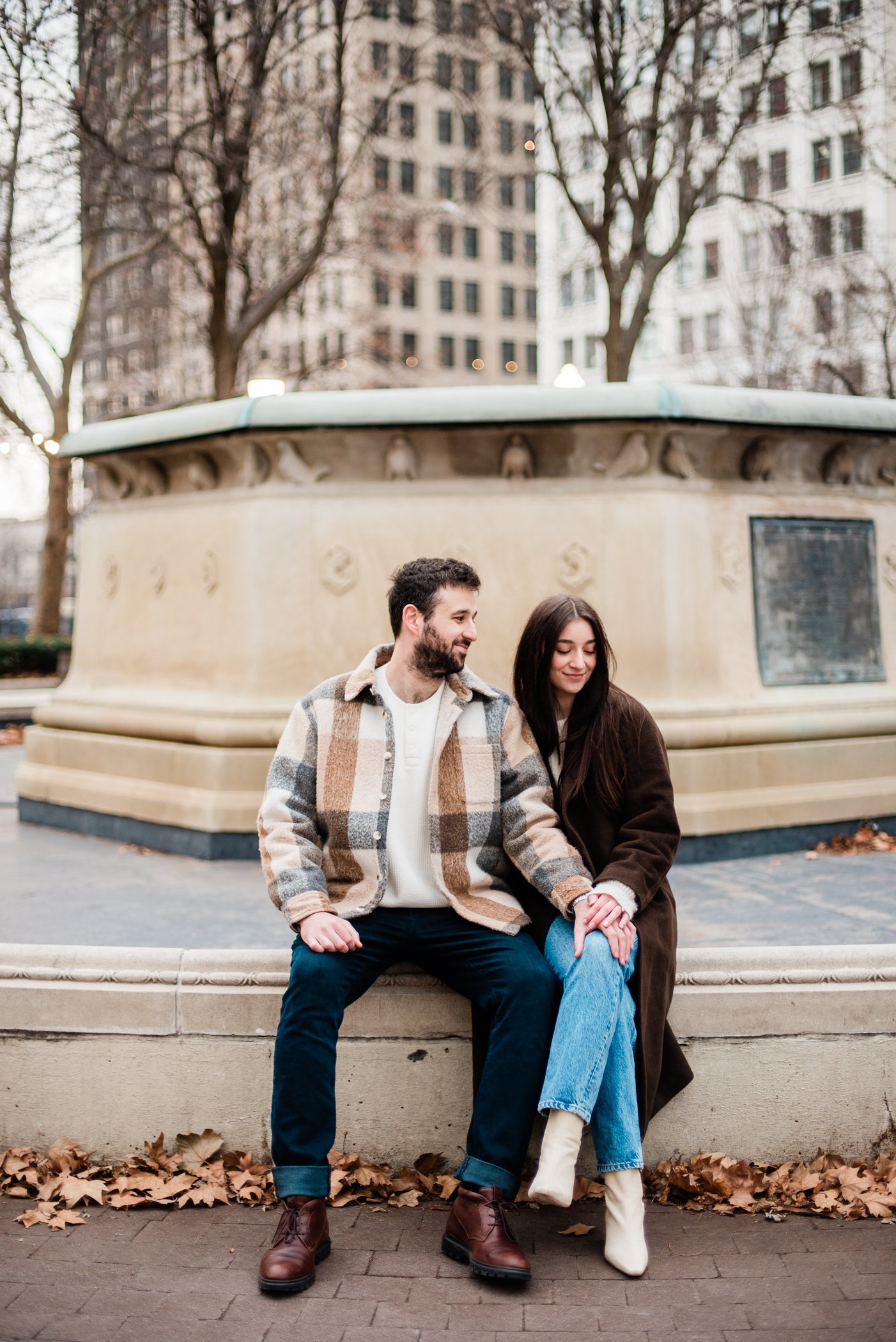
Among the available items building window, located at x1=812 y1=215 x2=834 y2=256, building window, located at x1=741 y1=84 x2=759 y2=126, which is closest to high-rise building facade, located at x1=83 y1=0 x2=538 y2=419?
building window, located at x1=741 y1=84 x2=759 y2=126

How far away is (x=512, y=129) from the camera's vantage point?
63.2 ft

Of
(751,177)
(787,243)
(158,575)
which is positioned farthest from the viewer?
(751,177)

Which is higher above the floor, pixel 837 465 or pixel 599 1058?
pixel 837 465

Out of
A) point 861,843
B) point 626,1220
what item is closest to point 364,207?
point 861,843

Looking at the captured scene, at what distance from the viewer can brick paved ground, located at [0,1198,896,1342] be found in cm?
301

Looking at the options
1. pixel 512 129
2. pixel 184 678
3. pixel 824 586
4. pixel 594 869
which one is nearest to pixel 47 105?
pixel 512 129

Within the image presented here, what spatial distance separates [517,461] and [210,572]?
1732 millimetres

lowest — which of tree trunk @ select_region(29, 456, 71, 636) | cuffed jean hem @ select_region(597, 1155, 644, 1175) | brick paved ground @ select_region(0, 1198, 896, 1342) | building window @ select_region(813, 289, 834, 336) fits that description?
brick paved ground @ select_region(0, 1198, 896, 1342)

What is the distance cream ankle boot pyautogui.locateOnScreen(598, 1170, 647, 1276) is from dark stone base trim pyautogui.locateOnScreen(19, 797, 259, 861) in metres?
3.42

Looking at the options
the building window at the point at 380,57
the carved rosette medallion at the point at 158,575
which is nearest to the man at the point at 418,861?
the carved rosette medallion at the point at 158,575

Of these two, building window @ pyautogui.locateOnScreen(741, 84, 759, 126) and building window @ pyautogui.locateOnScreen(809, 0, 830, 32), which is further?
building window @ pyautogui.locateOnScreen(741, 84, 759, 126)

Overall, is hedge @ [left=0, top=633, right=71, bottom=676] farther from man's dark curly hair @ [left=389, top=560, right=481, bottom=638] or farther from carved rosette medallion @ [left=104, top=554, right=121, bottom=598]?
man's dark curly hair @ [left=389, top=560, right=481, bottom=638]

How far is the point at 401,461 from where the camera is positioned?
655 centimetres

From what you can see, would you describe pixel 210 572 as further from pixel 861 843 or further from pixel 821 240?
pixel 821 240
